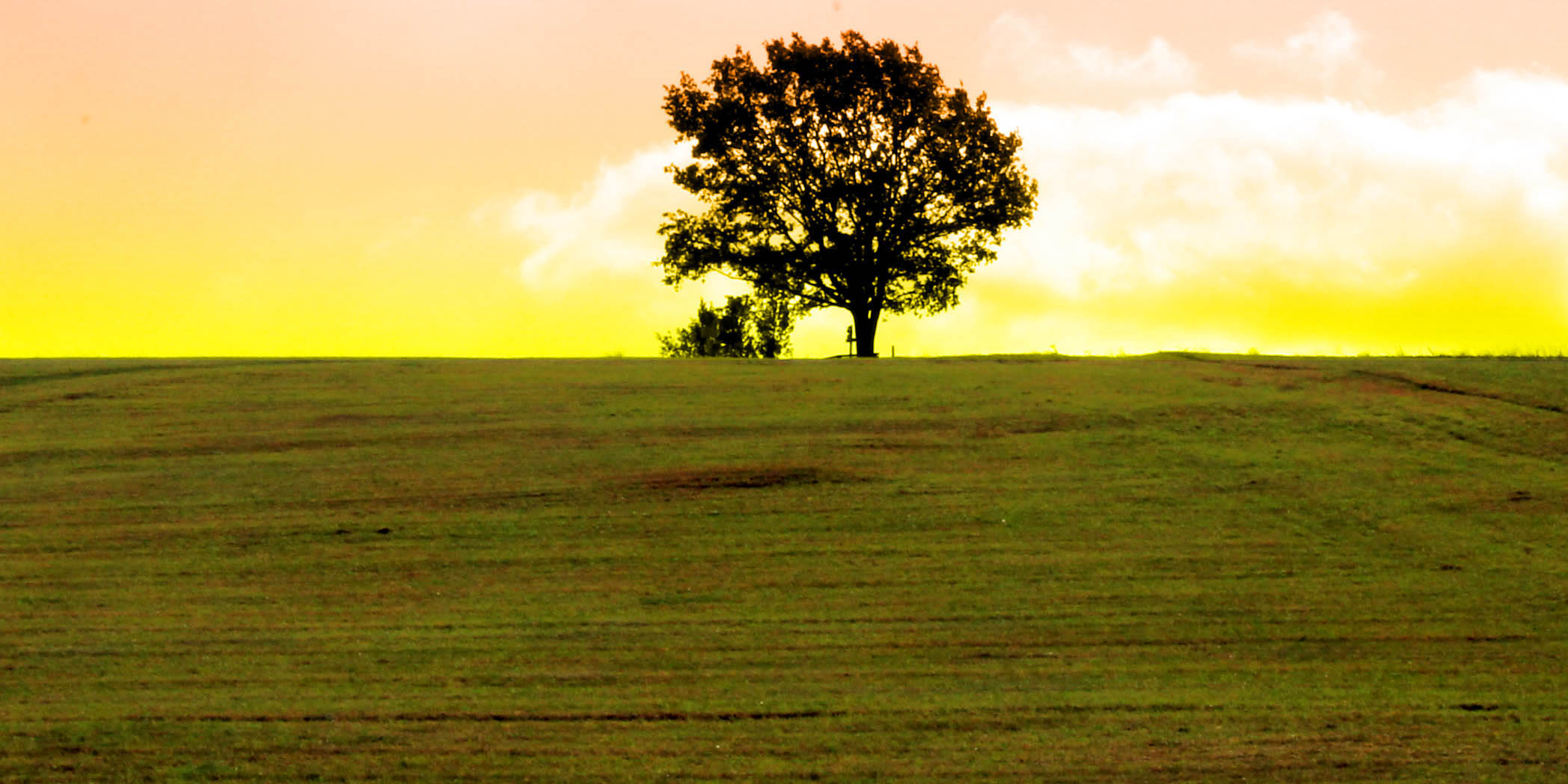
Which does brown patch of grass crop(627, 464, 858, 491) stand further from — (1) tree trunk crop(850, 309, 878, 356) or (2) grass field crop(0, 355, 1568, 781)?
Answer: (1) tree trunk crop(850, 309, 878, 356)

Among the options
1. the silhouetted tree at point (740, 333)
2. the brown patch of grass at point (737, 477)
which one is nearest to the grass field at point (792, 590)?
the brown patch of grass at point (737, 477)

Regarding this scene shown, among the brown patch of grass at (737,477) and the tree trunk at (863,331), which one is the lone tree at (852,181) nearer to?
the tree trunk at (863,331)

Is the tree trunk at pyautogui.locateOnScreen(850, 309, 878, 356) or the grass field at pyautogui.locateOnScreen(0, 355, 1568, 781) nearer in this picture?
the grass field at pyautogui.locateOnScreen(0, 355, 1568, 781)

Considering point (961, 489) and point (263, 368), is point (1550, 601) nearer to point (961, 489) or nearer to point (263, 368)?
point (961, 489)

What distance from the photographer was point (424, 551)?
393 inches

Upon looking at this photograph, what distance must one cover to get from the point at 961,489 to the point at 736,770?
216 inches

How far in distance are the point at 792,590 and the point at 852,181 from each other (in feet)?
85.3

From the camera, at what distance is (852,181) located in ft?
112

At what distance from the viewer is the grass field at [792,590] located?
6.80m

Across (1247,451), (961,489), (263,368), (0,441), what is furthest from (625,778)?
(263,368)

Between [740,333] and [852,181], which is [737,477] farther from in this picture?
[740,333]

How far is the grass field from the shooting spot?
6.80m

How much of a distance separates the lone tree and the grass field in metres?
18.8

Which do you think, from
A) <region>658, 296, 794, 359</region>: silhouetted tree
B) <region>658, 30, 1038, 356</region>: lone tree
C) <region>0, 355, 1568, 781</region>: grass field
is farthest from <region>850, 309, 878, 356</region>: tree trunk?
<region>0, 355, 1568, 781</region>: grass field
